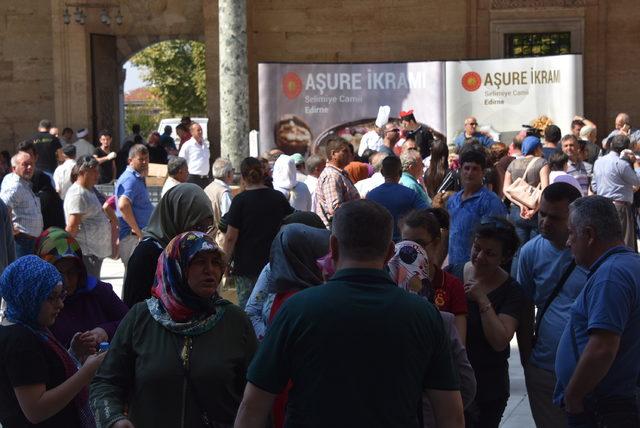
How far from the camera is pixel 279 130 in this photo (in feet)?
63.0

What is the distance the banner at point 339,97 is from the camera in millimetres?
A: 19109

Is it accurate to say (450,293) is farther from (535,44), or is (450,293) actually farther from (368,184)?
(535,44)

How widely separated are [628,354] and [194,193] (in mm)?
2485

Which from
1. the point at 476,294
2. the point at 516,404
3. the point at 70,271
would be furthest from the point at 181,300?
the point at 516,404

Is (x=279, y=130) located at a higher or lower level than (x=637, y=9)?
lower

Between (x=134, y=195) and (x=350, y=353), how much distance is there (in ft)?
24.1

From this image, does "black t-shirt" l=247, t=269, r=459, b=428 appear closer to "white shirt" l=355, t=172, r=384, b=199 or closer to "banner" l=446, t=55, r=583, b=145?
"white shirt" l=355, t=172, r=384, b=199

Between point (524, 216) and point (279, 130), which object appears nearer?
point (524, 216)

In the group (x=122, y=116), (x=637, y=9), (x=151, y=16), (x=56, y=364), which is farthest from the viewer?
(x=122, y=116)

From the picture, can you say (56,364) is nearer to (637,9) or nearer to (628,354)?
(628,354)

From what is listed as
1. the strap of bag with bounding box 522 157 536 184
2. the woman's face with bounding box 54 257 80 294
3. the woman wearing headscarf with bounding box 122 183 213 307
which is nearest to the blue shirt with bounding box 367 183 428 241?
the strap of bag with bounding box 522 157 536 184

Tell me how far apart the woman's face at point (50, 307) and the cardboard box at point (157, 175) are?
13.0 metres

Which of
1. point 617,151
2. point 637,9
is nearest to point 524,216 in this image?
point 617,151

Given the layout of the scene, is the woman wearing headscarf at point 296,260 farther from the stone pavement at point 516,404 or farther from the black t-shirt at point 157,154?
the black t-shirt at point 157,154
